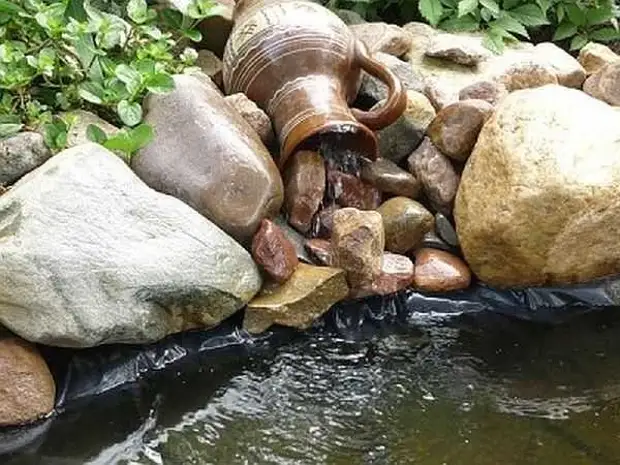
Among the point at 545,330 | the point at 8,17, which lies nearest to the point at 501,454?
the point at 545,330

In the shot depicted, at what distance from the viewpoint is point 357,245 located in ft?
12.0

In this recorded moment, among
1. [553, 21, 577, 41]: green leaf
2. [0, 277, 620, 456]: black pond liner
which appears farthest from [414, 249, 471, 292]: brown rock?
[553, 21, 577, 41]: green leaf

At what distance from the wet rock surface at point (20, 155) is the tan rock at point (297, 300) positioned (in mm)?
861

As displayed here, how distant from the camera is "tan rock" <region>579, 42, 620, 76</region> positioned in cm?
473

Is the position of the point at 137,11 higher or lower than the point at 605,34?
higher

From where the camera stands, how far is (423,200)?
412cm

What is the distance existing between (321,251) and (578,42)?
2.08 m

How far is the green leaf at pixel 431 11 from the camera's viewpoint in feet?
15.8

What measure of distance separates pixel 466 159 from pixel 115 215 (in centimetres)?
143

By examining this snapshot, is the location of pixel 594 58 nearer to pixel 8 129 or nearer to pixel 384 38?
pixel 384 38

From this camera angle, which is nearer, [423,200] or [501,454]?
[501,454]

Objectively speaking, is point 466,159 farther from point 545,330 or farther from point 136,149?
point 136,149

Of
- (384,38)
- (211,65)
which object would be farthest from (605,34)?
(211,65)

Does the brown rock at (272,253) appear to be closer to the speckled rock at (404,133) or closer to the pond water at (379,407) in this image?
the pond water at (379,407)
